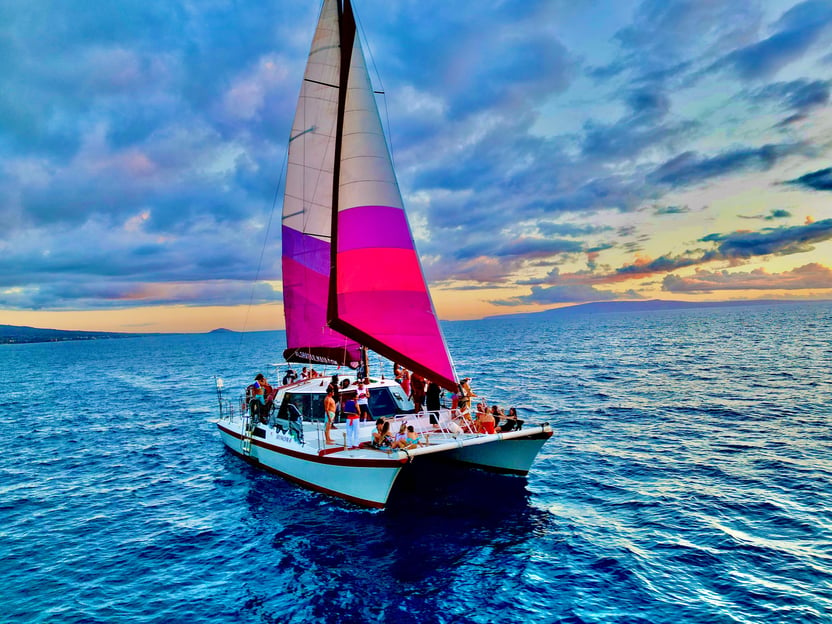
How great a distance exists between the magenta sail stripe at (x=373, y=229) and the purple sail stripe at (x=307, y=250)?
5.54m

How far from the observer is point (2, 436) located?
92.2ft

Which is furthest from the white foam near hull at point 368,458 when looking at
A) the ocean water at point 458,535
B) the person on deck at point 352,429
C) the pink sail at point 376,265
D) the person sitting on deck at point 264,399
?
the pink sail at point 376,265

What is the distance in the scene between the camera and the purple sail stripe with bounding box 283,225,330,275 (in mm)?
20281

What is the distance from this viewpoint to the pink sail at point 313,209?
19.2 meters

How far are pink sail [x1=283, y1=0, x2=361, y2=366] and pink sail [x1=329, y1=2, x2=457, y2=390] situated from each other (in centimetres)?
467

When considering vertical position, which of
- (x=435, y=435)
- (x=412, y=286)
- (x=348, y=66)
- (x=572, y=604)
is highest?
(x=348, y=66)

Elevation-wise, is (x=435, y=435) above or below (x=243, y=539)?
above

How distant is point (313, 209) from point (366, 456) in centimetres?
1122

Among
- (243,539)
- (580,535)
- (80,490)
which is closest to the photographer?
(580,535)

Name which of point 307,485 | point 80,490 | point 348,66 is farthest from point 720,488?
point 80,490

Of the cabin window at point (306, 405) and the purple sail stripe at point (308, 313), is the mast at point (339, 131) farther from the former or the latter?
the purple sail stripe at point (308, 313)

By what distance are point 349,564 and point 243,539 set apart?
376 centimetres

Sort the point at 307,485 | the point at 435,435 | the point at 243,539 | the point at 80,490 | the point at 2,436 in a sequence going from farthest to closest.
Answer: the point at 2,436 → the point at 80,490 → the point at 307,485 → the point at 435,435 → the point at 243,539

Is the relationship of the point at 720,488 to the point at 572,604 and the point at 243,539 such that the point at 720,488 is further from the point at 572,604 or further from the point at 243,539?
the point at 243,539
